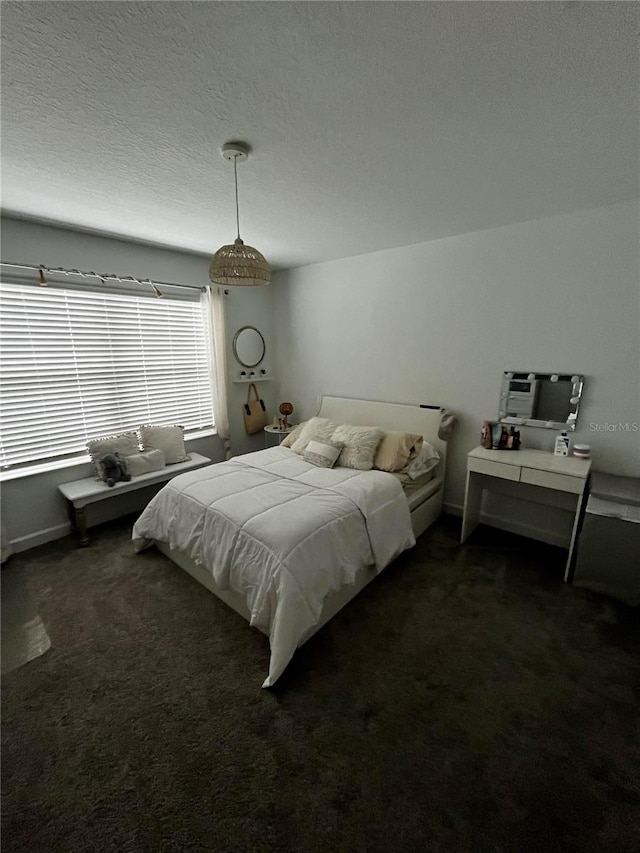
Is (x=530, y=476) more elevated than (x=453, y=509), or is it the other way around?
(x=530, y=476)

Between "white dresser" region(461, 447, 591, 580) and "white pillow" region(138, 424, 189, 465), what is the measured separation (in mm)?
2640

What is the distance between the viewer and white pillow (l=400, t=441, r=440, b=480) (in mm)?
2836

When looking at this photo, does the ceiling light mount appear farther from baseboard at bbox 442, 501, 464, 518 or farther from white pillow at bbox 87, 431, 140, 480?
baseboard at bbox 442, 501, 464, 518

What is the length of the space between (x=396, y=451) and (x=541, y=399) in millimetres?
1190

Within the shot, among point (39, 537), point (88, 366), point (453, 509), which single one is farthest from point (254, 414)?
point (453, 509)

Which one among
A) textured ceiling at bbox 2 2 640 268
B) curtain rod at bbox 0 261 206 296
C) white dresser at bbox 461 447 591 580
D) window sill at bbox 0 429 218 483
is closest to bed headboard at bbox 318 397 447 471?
white dresser at bbox 461 447 591 580

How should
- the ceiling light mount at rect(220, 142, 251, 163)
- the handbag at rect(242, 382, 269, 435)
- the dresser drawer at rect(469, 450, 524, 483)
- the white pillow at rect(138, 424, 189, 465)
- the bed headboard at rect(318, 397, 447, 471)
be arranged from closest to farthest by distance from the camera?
the ceiling light mount at rect(220, 142, 251, 163) < the dresser drawer at rect(469, 450, 524, 483) < the bed headboard at rect(318, 397, 447, 471) < the white pillow at rect(138, 424, 189, 465) < the handbag at rect(242, 382, 269, 435)

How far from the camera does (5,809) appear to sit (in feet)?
4.04

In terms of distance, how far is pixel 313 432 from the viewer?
3.32 metres

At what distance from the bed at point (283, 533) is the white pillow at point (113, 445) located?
0.80m

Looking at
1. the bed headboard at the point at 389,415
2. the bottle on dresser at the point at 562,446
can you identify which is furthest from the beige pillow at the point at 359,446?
the bottle on dresser at the point at 562,446

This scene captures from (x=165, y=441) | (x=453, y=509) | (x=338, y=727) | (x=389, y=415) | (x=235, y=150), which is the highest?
(x=235, y=150)

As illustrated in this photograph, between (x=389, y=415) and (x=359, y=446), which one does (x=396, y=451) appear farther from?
(x=389, y=415)

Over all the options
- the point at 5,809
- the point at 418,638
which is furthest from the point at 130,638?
the point at 418,638
